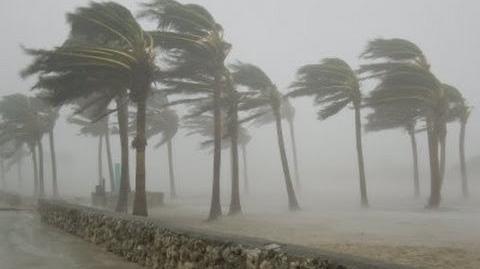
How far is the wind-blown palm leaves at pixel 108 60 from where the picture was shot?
53.2ft

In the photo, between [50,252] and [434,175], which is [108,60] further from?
[434,175]

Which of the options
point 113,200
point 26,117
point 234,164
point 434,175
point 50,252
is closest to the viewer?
point 50,252

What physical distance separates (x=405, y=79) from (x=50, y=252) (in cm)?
2011

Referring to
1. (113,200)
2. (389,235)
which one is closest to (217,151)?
(389,235)

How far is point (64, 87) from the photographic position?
56.2 ft

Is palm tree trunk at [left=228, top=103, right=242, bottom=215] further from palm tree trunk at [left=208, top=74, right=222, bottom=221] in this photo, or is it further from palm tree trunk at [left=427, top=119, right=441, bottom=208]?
palm tree trunk at [left=427, top=119, right=441, bottom=208]

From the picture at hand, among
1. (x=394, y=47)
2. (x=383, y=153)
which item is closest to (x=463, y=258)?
(x=394, y=47)

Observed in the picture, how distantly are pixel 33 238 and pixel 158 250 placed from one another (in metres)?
7.27

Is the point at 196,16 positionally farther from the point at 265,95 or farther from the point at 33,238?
the point at 33,238

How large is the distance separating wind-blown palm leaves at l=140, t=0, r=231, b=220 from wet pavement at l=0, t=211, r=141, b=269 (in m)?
→ 7.48

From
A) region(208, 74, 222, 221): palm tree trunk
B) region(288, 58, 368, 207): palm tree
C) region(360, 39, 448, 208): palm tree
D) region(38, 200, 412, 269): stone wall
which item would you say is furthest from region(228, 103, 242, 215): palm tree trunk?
region(38, 200, 412, 269): stone wall

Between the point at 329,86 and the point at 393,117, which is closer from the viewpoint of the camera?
the point at 329,86

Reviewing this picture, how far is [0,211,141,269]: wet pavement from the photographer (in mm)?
9344

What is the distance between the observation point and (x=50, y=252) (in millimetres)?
11047
